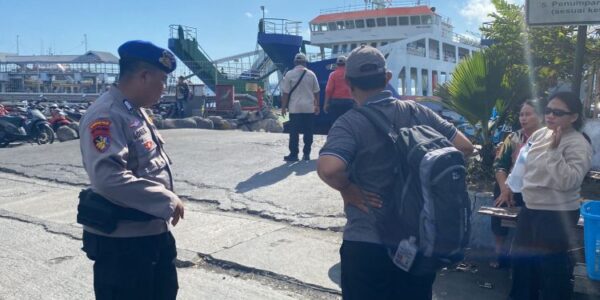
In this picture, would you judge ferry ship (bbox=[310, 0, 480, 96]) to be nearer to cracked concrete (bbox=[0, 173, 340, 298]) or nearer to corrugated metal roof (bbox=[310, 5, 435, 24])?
corrugated metal roof (bbox=[310, 5, 435, 24])

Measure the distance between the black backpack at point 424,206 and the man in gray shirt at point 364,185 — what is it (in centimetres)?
5

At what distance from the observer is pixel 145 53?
2494mm

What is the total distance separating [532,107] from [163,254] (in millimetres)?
3062

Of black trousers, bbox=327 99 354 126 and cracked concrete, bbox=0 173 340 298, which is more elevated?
black trousers, bbox=327 99 354 126

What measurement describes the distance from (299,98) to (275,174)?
4.40 feet

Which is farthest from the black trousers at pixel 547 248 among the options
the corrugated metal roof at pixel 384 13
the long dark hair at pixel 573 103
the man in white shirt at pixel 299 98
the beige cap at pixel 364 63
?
the corrugated metal roof at pixel 384 13

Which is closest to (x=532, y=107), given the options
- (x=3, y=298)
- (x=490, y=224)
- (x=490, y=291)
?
(x=490, y=224)

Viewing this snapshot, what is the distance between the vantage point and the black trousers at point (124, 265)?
2424mm

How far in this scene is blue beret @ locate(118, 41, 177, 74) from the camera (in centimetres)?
249

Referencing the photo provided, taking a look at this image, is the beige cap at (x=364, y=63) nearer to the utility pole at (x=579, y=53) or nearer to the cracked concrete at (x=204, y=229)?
the cracked concrete at (x=204, y=229)

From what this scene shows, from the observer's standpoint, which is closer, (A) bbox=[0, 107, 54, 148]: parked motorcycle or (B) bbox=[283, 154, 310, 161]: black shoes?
(B) bbox=[283, 154, 310, 161]: black shoes

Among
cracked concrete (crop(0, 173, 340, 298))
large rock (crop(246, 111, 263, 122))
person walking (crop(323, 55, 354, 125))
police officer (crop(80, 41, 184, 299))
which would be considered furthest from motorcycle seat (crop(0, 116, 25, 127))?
police officer (crop(80, 41, 184, 299))

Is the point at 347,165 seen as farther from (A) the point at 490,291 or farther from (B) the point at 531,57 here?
(B) the point at 531,57

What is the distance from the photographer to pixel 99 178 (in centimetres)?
231
